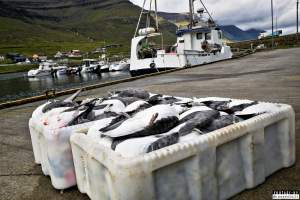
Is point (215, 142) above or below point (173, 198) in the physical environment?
above

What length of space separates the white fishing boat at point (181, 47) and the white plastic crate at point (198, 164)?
2403 cm

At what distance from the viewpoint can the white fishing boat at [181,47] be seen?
27688 mm

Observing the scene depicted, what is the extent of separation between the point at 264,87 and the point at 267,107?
20.9ft

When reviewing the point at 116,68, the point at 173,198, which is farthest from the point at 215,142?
the point at 116,68

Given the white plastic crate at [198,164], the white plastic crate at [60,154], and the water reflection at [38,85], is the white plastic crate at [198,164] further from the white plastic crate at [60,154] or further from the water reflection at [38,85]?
the water reflection at [38,85]

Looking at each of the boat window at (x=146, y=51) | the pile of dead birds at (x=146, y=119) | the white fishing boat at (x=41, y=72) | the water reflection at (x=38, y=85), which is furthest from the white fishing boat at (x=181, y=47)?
the white fishing boat at (x=41, y=72)

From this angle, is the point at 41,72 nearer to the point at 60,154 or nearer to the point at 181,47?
the point at 181,47

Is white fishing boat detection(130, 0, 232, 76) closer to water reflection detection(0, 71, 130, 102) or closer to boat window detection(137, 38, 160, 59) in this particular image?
boat window detection(137, 38, 160, 59)

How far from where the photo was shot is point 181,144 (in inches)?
99.1

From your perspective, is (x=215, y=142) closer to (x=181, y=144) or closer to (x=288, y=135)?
→ (x=181, y=144)

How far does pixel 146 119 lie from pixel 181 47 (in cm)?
2982

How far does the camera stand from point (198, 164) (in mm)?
2584

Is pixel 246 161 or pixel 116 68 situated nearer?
pixel 246 161

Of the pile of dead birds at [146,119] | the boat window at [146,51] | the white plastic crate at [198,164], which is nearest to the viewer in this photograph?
the white plastic crate at [198,164]
